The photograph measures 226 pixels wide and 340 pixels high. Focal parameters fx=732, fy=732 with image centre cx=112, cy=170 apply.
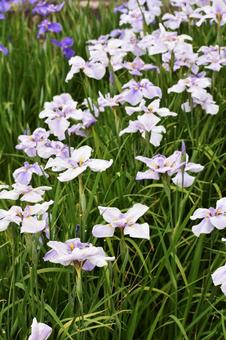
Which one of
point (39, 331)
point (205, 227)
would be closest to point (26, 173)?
point (205, 227)

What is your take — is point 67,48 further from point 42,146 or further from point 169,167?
point 169,167

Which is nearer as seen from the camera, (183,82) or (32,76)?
(183,82)

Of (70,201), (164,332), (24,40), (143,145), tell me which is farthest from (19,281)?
(24,40)

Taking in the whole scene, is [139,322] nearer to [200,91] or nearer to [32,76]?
[200,91]

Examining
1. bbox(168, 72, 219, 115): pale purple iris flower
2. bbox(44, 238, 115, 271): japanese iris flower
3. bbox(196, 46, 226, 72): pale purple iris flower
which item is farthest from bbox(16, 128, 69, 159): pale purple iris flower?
bbox(196, 46, 226, 72): pale purple iris flower

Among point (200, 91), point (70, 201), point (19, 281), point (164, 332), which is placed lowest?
point (164, 332)

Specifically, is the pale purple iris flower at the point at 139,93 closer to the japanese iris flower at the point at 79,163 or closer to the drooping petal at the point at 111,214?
the japanese iris flower at the point at 79,163

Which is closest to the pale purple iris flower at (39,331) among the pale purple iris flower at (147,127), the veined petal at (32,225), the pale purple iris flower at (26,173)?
the veined petal at (32,225)

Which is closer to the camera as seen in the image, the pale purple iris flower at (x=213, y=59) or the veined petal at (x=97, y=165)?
the veined petal at (x=97, y=165)
